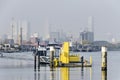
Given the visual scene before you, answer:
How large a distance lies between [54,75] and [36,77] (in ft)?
6.25

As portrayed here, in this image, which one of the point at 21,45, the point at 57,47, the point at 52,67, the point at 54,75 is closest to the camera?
the point at 54,75

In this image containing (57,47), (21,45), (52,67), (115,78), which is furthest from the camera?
(21,45)

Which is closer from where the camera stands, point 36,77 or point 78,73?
point 36,77

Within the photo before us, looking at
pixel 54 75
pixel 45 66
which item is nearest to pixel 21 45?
pixel 45 66

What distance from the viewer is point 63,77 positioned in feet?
165

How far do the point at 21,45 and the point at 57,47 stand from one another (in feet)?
330

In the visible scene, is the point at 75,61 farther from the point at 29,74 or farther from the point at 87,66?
the point at 29,74

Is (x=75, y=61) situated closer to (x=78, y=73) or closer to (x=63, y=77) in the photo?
(x=78, y=73)

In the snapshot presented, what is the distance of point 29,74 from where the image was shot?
55.1 m

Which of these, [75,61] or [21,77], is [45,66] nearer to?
[75,61]

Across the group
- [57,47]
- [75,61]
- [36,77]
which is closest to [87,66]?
[75,61]

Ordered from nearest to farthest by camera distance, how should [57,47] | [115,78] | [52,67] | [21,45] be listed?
[115,78], [52,67], [57,47], [21,45]

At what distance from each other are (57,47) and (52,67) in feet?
98.8

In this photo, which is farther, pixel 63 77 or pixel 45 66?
pixel 45 66
